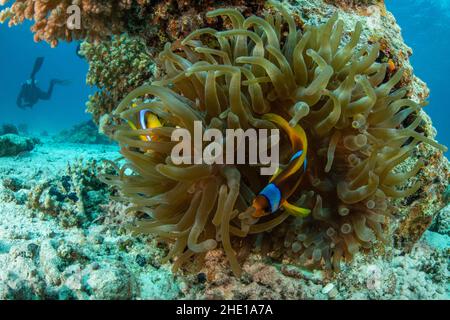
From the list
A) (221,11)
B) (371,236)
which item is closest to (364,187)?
(371,236)

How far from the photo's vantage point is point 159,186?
2.13 meters

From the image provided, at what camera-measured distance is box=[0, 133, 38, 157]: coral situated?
17.6 feet

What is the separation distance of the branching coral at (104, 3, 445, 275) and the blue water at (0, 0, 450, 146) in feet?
20.7

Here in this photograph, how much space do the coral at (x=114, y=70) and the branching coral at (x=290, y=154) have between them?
180 centimetres

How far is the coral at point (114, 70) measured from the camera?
155 inches

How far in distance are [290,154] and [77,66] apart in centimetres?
11622

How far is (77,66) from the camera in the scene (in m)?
105

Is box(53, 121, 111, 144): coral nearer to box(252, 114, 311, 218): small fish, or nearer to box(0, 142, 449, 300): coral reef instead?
box(0, 142, 449, 300): coral reef

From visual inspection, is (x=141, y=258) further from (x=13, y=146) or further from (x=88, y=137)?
(x=88, y=137)

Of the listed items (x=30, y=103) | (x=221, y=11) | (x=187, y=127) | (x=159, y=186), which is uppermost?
(x=30, y=103)

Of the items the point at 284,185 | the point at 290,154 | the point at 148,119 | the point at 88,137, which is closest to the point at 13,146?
the point at 148,119

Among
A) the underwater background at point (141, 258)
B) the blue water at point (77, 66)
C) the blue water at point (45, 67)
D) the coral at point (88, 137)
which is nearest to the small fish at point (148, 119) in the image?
the underwater background at point (141, 258)
